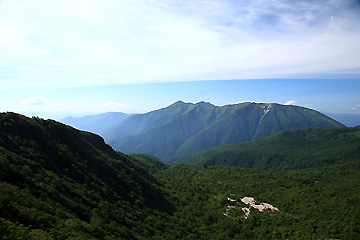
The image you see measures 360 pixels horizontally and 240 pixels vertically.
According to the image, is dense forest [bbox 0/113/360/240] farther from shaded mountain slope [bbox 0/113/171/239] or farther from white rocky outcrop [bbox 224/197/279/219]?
white rocky outcrop [bbox 224/197/279/219]

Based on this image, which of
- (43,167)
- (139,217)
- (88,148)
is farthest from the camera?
(88,148)

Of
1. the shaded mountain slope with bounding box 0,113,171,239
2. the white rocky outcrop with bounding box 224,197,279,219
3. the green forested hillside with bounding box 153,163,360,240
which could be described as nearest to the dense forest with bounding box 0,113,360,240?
the shaded mountain slope with bounding box 0,113,171,239

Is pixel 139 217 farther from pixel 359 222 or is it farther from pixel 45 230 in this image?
pixel 359 222

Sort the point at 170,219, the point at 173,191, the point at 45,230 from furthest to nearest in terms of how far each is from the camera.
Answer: the point at 173,191, the point at 170,219, the point at 45,230

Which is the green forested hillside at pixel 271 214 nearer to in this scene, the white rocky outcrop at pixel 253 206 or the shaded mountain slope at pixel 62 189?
the white rocky outcrop at pixel 253 206

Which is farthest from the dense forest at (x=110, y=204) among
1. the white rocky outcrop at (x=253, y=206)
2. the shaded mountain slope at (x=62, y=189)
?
the white rocky outcrop at (x=253, y=206)

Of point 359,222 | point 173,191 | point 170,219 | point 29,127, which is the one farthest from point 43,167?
point 359,222

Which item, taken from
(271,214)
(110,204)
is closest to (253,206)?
(271,214)
